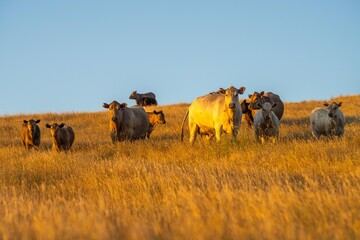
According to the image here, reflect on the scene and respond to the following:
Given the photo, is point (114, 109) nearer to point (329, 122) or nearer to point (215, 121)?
point (215, 121)

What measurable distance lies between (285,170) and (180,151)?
3.83 metres

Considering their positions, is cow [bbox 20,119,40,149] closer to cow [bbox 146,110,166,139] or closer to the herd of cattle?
the herd of cattle

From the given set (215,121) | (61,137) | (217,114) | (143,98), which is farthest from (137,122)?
(143,98)

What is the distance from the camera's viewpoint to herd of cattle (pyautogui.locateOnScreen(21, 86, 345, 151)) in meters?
13.4

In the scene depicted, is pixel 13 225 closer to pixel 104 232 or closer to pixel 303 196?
pixel 104 232

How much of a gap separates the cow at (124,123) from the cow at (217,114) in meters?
2.79

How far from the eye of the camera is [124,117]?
1755 cm

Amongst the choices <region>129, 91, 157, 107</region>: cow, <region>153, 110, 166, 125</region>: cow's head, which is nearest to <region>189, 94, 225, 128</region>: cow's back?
<region>153, 110, 166, 125</region>: cow's head

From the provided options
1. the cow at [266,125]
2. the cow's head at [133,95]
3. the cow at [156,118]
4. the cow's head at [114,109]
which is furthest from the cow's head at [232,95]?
the cow's head at [133,95]

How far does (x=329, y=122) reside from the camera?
593 inches

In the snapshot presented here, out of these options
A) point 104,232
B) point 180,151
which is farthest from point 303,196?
point 180,151

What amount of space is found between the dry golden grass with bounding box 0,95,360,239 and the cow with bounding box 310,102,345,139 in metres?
4.28

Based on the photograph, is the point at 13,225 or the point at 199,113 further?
the point at 199,113

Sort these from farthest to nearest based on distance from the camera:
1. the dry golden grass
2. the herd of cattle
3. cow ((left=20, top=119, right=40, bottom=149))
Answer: cow ((left=20, top=119, right=40, bottom=149)) → the herd of cattle → the dry golden grass
